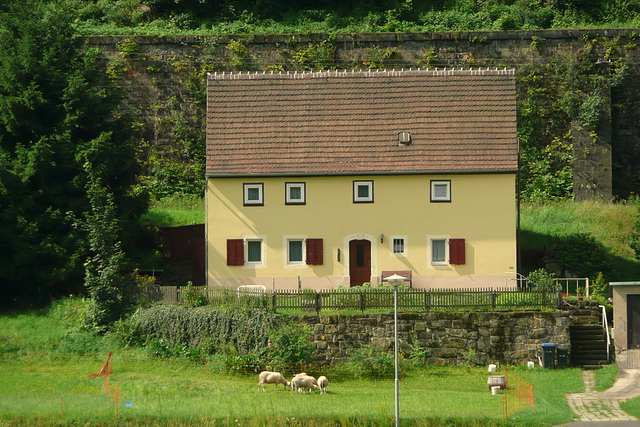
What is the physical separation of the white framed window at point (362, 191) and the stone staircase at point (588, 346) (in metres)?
7.49

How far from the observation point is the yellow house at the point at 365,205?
36.8 meters

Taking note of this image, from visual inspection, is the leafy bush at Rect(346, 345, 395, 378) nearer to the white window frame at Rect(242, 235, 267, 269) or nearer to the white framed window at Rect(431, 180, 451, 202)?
the white window frame at Rect(242, 235, 267, 269)

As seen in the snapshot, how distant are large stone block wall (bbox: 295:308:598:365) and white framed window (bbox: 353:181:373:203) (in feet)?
16.2

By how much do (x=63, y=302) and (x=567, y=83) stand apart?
73.3ft

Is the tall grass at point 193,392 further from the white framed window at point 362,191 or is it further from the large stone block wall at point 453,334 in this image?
the white framed window at point 362,191

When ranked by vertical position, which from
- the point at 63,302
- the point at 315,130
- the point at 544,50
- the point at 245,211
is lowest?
the point at 63,302

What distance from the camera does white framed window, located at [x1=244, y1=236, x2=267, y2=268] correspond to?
37031 mm

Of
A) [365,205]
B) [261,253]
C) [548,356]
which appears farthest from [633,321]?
[261,253]

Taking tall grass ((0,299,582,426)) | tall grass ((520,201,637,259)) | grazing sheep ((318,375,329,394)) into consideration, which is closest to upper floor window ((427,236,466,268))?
tall grass ((0,299,582,426))

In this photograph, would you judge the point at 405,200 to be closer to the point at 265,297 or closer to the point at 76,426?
the point at 265,297

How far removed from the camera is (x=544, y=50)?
47125 millimetres

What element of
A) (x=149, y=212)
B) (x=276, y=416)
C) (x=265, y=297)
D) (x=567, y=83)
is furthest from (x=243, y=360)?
(x=567, y=83)

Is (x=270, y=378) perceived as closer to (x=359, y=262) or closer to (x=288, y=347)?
(x=288, y=347)

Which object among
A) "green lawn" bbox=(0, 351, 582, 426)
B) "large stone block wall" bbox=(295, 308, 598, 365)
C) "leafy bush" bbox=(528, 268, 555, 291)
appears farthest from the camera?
"leafy bush" bbox=(528, 268, 555, 291)
